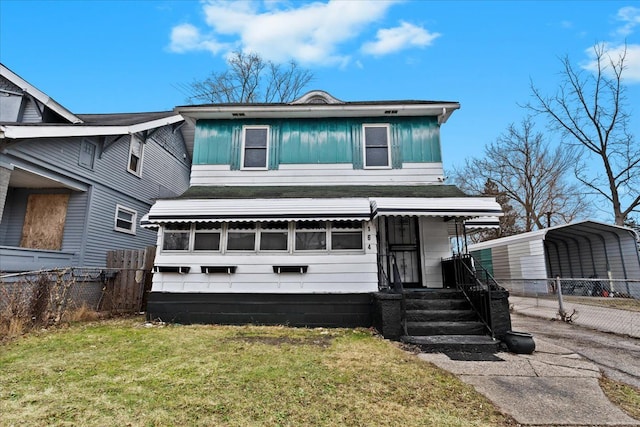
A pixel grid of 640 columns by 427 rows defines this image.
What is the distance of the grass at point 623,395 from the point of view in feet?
12.0

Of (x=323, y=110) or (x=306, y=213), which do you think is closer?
(x=306, y=213)

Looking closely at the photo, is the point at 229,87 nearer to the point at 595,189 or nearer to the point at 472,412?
the point at 472,412

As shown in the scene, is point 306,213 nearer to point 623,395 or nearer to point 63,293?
point 623,395

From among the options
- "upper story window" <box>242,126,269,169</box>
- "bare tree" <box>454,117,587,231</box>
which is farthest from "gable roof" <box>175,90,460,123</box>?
"bare tree" <box>454,117,587,231</box>

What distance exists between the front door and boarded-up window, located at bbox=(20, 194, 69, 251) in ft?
38.3

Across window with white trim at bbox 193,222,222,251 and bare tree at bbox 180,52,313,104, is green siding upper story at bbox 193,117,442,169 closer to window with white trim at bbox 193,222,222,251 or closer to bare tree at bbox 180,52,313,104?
window with white trim at bbox 193,222,222,251

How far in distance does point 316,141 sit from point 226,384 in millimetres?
7089

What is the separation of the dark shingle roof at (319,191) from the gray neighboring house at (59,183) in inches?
73.5

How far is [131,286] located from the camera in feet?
32.3

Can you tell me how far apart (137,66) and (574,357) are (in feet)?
99.4

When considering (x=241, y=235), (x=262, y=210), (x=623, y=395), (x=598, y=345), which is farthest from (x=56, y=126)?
(x=598, y=345)

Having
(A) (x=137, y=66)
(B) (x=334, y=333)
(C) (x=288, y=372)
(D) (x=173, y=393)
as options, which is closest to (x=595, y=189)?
(B) (x=334, y=333)

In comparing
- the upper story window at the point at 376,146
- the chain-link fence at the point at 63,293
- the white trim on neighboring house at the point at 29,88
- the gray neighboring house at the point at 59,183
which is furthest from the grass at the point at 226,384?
the white trim on neighboring house at the point at 29,88

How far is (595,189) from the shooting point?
74.8 feet
